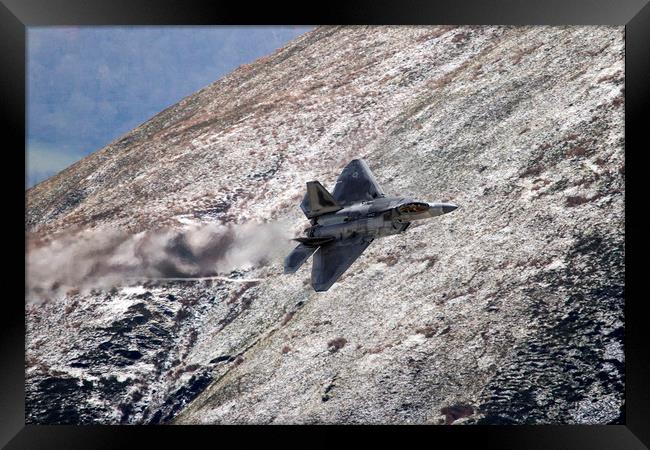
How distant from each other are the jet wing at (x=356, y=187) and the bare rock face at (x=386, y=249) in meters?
30.7

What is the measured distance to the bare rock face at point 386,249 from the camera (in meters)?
81.2

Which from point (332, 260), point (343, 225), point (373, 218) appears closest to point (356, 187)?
point (343, 225)

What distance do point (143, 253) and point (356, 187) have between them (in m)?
41.4

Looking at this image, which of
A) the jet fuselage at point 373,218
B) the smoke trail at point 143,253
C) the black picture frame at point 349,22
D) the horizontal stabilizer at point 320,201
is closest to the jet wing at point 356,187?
the horizontal stabilizer at point 320,201

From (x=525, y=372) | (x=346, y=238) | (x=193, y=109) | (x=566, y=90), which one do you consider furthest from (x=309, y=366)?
(x=193, y=109)

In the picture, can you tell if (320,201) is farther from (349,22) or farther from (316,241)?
(349,22)

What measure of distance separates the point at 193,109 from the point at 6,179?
10945 cm

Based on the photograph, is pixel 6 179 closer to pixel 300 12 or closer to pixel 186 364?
pixel 300 12

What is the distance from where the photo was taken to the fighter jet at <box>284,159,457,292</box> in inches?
1930

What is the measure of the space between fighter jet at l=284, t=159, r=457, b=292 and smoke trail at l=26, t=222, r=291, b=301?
3780 cm

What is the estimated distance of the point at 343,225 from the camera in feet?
166

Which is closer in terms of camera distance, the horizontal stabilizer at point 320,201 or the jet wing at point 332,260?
the jet wing at point 332,260

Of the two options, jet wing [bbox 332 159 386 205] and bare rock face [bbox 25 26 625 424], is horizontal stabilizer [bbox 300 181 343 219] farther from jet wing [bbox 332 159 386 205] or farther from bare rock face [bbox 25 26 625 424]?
bare rock face [bbox 25 26 625 424]

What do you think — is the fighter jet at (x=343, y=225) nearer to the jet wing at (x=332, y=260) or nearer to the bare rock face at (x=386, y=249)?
the jet wing at (x=332, y=260)
